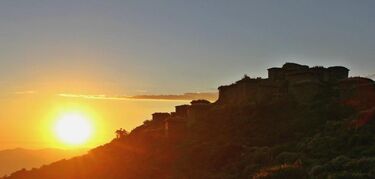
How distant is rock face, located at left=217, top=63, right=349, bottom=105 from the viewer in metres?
61.8

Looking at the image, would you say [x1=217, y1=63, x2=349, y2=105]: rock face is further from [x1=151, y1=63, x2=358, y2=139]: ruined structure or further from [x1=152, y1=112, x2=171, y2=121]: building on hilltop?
[x1=152, y1=112, x2=171, y2=121]: building on hilltop

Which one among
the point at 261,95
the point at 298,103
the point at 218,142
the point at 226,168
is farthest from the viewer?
the point at 261,95

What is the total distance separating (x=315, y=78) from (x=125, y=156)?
71.7 ft

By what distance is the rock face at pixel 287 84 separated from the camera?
203 ft

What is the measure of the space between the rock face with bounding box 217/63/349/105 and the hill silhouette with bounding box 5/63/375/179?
0.11 metres

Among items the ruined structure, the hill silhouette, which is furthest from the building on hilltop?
the ruined structure

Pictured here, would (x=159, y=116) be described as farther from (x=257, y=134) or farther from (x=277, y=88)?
(x=257, y=134)

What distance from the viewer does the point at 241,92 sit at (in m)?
68.1

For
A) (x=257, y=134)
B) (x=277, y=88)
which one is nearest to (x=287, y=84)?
(x=277, y=88)

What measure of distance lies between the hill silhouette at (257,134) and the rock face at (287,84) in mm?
108

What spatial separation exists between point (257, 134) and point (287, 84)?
11.7 metres

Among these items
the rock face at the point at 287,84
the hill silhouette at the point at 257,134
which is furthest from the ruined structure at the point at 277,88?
the hill silhouette at the point at 257,134

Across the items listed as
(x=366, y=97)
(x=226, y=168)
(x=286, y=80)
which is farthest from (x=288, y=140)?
(x=286, y=80)

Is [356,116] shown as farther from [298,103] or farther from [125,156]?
[125,156]
